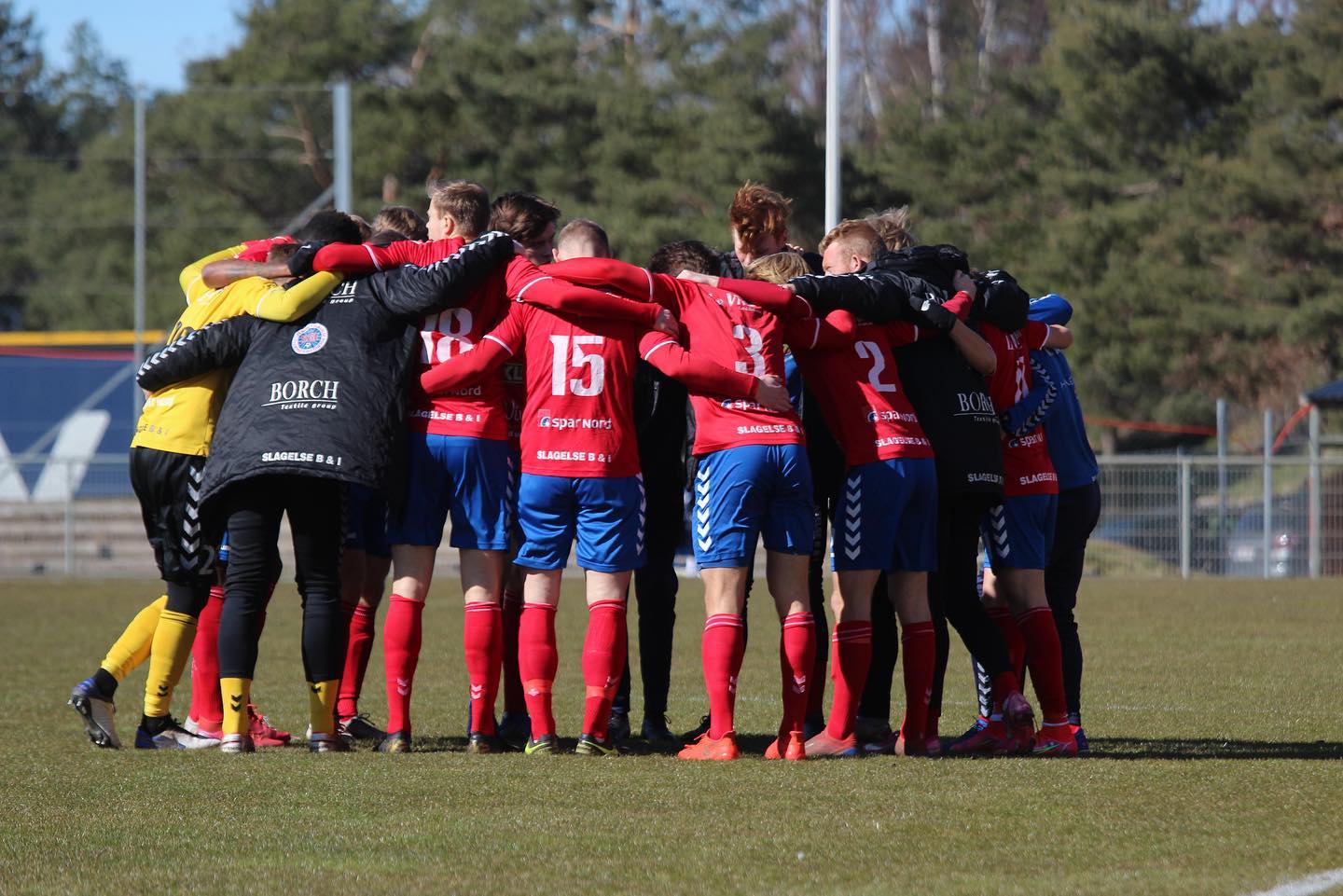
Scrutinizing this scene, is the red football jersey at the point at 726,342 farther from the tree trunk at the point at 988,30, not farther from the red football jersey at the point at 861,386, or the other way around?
the tree trunk at the point at 988,30

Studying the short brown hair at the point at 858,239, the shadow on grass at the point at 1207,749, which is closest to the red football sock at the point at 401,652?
the short brown hair at the point at 858,239

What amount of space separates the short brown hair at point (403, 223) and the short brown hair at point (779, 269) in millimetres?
1455

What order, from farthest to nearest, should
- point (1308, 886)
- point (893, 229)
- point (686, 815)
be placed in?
point (893, 229), point (686, 815), point (1308, 886)

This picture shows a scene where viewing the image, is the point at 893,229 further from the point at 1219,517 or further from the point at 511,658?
the point at 1219,517

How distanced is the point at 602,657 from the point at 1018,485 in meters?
1.70

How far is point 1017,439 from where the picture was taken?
667 cm

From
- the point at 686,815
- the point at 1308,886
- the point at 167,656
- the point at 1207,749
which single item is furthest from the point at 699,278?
the point at 1308,886

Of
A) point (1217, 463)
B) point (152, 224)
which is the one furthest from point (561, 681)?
point (152, 224)

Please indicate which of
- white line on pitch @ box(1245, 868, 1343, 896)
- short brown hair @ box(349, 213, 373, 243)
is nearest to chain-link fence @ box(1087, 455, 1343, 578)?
short brown hair @ box(349, 213, 373, 243)

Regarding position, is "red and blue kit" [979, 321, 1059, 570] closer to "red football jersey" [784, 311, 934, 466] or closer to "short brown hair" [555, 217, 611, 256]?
"red football jersey" [784, 311, 934, 466]

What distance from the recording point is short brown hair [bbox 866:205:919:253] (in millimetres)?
6777

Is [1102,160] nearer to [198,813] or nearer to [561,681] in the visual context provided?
[561,681]

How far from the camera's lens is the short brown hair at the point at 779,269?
20.8ft

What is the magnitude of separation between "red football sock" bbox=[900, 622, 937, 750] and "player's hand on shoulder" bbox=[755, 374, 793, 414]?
943mm
